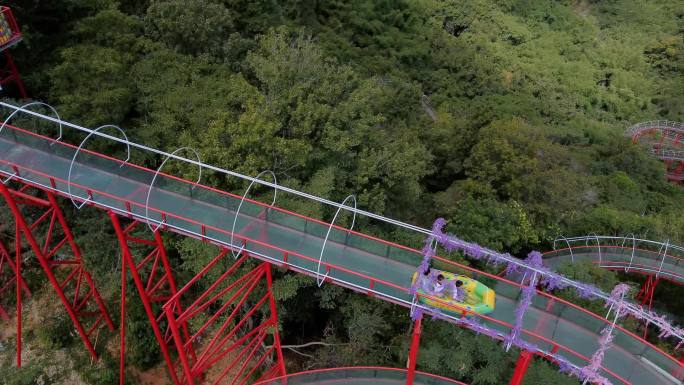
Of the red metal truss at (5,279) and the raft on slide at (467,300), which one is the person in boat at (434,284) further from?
the red metal truss at (5,279)

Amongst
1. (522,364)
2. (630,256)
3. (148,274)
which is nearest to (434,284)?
(522,364)

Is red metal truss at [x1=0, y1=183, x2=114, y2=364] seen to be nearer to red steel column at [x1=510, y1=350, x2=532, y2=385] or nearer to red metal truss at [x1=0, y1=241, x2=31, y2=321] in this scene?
red metal truss at [x1=0, y1=241, x2=31, y2=321]

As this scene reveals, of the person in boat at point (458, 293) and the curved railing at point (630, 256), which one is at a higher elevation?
the person in boat at point (458, 293)

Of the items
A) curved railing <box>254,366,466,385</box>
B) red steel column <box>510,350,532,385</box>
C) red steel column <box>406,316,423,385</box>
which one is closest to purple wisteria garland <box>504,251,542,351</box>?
red steel column <box>510,350,532,385</box>

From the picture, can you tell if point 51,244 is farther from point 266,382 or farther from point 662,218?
point 662,218

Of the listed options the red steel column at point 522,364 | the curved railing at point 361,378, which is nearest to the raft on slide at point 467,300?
the red steel column at point 522,364
